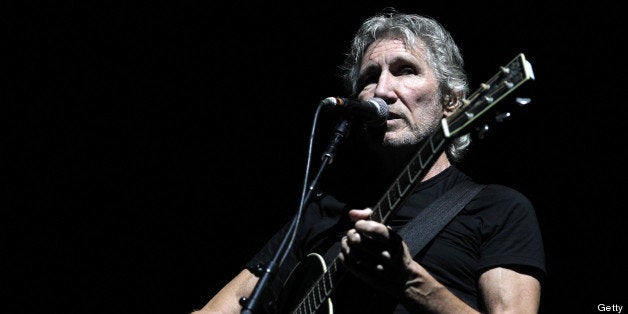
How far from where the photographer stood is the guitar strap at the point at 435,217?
1.94 m

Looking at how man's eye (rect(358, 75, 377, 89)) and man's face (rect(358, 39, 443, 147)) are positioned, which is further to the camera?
man's eye (rect(358, 75, 377, 89))

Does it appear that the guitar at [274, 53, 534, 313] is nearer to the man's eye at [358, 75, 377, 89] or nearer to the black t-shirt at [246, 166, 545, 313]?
the black t-shirt at [246, 166, 545, 313]

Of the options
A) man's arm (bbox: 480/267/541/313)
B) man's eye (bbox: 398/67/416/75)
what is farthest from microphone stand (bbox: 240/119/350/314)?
man's eye (bbox: 398/67/416/75)

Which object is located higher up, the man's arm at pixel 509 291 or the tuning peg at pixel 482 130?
the tuning peg at pixel 482 130

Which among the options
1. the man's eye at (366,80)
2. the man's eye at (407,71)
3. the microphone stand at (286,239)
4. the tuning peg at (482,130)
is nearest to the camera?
the microphone stand at (286,239)

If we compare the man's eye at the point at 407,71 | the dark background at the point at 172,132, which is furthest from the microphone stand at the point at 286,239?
the dark background at the point at 172,132

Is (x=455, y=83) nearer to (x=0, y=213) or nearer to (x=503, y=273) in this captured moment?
(x=503, y=273)

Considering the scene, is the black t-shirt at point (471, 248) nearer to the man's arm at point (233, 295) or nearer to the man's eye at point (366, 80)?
the man's arm at point (233, 295)

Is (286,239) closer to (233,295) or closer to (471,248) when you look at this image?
(471,248)

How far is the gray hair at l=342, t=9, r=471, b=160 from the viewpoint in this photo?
8.50 feet

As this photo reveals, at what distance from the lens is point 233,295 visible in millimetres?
2396

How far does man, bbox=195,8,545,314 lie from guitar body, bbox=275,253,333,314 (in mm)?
45

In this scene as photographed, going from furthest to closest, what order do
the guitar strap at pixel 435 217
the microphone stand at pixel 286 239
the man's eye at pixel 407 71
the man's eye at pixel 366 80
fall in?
the man's eye at pixel 366 80
the man's eye at pixel 407 71
the guitar strap at pixel 435 217
the microphone stand at pixel 286 239

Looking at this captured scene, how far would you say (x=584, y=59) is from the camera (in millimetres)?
2666
